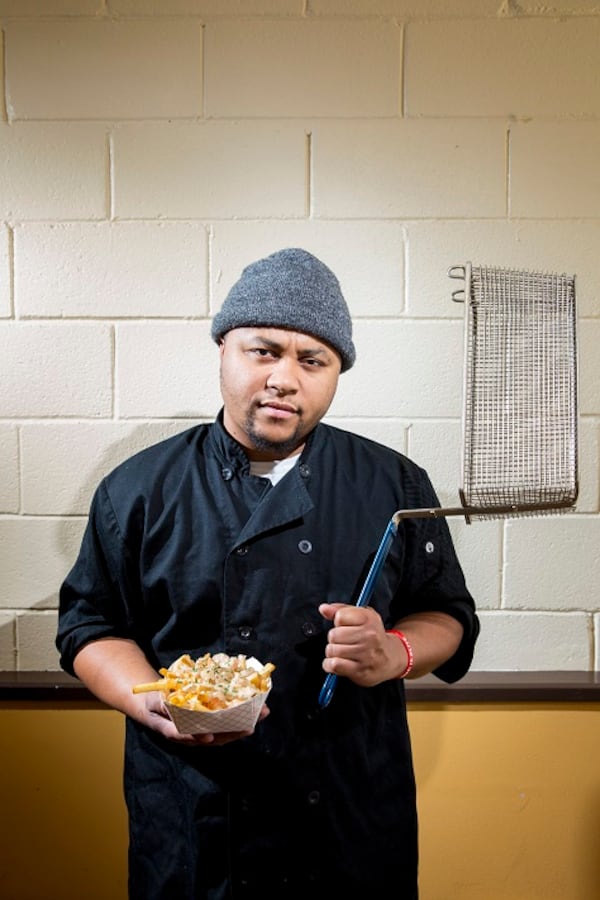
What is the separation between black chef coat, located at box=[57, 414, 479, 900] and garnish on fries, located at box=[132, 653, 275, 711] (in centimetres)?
11

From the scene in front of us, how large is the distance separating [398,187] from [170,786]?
4.38ft

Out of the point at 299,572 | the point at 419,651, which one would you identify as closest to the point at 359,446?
the point at 299,572

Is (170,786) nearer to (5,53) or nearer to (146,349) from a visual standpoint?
(146,349)

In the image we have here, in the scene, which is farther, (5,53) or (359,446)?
(5,53)

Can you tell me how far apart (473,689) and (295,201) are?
1.19 meters

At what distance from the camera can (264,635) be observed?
1294 millimetres

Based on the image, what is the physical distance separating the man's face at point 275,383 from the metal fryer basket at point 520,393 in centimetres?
26

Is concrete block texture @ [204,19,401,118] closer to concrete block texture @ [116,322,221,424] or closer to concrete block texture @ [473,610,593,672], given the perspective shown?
concrete block texture @ [116,322,221,424]

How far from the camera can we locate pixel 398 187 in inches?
70.7

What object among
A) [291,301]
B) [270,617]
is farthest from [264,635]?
[291,301]

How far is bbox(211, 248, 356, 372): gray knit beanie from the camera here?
1.29m

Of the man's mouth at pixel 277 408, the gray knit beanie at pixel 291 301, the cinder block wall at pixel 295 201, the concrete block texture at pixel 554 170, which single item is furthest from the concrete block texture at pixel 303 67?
the man's mouth at pixel 277 408

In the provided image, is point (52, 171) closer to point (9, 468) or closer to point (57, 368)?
point (57, 368)

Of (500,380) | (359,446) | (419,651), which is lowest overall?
(419,651)
